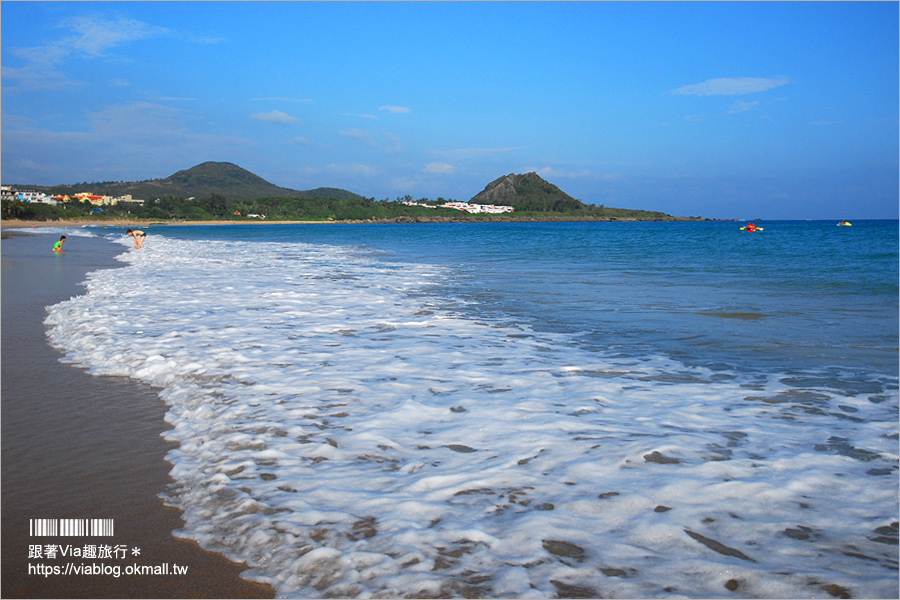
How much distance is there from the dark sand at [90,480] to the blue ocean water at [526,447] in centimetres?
15

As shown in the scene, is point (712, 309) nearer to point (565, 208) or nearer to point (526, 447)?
point (526, 447)

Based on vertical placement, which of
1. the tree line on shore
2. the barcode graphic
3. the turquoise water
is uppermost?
the tree line on shore

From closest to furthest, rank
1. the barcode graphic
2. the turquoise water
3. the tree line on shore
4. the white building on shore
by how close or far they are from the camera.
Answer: the barcode graphic
the turquoise water
the tree line on shore
the white building on shore

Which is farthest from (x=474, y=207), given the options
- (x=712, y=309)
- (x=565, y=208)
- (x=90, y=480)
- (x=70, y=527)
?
(x=70, y=527)

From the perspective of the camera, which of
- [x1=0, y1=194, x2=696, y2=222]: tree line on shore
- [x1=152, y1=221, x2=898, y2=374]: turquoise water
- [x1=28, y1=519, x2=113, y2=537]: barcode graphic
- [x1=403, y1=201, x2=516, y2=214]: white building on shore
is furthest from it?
[x1=403, y1=201, x2=516, y2=214]: white building on shore

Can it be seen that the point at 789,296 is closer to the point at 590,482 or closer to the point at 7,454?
the point at 590,482

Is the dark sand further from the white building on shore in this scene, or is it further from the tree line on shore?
the white building on shore

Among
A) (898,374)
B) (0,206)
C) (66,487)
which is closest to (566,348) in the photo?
(898,374)

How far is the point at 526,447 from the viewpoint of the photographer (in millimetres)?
3775

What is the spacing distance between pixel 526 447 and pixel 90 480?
2.63 m

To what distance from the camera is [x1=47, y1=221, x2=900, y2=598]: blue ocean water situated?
2.54 meters

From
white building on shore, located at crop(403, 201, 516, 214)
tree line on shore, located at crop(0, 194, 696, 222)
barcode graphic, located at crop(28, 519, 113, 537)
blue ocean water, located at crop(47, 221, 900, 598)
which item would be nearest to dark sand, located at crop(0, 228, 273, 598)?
barcode graphic, located at crop(28, 519, 113, 537)

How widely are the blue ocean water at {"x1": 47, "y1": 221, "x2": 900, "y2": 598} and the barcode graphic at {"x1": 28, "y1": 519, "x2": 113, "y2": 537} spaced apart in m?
0.32

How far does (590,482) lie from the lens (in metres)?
3.29
